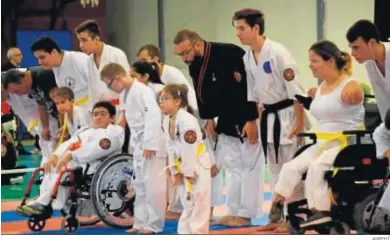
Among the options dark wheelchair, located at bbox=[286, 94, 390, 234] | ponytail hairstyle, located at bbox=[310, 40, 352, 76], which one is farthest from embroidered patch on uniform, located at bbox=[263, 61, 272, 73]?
dark wheelchair, located at bbox=[286, 94, 390, 234]

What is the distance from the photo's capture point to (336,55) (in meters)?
4.91

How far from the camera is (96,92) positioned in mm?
6043

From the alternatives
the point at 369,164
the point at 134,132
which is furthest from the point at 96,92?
the point at 369,164

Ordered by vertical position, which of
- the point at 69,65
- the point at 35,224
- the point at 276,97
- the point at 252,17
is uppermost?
the point at 252,17

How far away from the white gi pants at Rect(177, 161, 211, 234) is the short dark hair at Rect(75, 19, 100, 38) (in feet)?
4.52

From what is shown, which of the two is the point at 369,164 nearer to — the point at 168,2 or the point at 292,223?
the point at 292,223

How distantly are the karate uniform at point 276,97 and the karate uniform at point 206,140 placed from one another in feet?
→ 1.61

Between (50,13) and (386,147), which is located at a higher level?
(50,13)

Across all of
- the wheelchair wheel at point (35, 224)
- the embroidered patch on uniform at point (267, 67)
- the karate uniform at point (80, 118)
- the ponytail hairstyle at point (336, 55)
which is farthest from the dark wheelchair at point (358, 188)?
the wheelchair wheel at point (35, 224)

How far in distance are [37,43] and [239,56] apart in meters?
1.54

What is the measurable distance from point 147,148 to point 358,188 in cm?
156

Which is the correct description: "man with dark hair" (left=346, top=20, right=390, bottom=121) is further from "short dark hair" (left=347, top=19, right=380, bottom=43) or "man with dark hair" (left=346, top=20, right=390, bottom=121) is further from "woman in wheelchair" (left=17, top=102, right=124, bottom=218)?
"woman in wheelchair" (left=17, top=102, right=124, bottom=218)

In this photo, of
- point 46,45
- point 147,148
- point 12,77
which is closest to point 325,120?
point 147,148

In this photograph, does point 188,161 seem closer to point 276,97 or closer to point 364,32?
point 276,97
